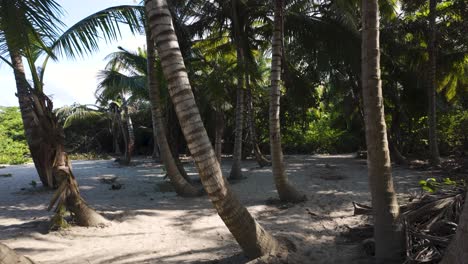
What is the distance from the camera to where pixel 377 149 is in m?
4.54

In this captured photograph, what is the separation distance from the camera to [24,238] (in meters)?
6.29

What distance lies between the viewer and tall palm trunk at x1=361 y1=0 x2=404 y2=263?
4480mm

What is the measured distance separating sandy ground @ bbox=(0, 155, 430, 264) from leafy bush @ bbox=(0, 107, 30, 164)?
13611mm

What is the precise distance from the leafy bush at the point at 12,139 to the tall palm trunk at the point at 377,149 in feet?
77.4

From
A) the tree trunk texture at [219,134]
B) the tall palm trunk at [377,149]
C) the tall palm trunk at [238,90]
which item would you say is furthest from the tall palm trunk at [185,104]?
the tree trunk texture at [219,134]

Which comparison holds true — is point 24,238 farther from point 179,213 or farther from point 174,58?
point 174,58

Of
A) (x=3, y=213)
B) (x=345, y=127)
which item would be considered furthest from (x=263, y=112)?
(x=3, y=213)

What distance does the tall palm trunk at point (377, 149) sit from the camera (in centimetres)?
448

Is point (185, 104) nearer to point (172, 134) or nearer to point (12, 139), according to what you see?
point (172, 134)

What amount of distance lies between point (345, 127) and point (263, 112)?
16.7 feet

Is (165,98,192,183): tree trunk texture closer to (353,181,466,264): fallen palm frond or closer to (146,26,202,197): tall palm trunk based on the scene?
(146,26,202,197): tall palm trunk

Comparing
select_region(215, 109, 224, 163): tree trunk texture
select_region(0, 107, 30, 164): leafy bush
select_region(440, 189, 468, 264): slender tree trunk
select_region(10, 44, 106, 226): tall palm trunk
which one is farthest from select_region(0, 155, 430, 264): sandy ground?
select_region(0, 107, 30, 164): leafy bush

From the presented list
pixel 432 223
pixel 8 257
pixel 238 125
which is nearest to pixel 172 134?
pixel 238 125

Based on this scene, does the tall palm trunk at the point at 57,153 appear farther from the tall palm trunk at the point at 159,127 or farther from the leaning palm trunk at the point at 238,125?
the leaning palm trunk at the point at 238,125
